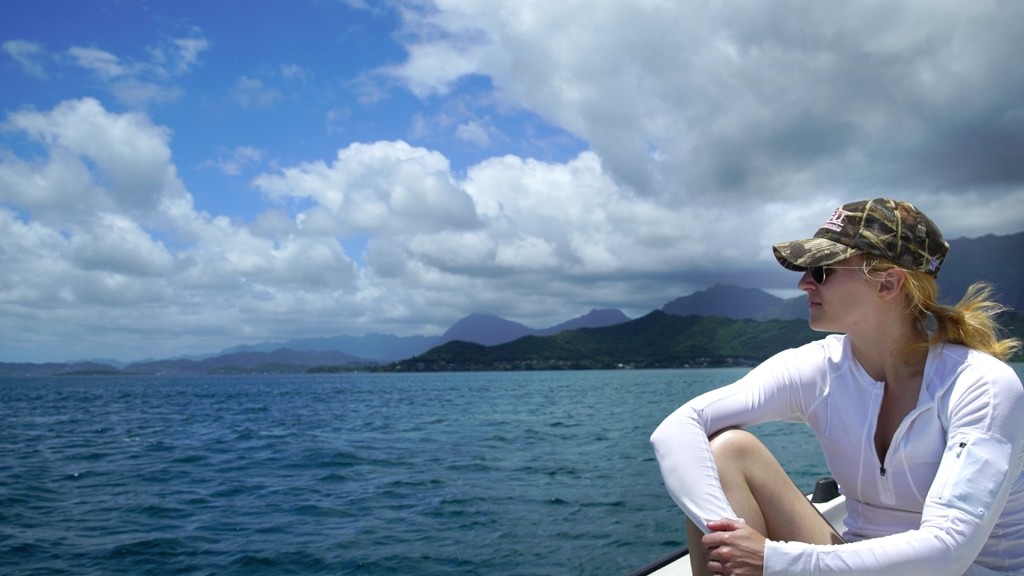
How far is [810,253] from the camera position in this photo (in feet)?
7.50

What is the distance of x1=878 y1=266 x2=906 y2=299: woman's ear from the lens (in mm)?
→ 2197

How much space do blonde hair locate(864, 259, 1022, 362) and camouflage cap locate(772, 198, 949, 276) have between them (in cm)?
4

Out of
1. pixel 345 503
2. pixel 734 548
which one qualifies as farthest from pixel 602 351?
pixel 734 548

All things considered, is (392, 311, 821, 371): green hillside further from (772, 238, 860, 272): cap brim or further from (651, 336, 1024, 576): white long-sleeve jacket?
(772, 238, 860, 272): cap brim

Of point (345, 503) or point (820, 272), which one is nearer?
point (820, 272)

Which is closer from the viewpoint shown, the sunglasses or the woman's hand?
the woman's hand

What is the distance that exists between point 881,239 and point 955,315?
0.34m

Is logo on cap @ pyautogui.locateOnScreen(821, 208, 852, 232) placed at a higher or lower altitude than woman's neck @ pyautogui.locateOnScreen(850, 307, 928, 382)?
higher

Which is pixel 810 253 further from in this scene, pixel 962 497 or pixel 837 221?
pixel 962 497

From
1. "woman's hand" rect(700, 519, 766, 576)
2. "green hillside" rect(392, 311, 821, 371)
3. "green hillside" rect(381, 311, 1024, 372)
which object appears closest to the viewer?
"woman's hand" rect(700, 519, 766, 576)

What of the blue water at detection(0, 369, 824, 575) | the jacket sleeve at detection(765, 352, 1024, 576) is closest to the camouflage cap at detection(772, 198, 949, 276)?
the jacket sleeve at detection(765, 352, 1024, 576)

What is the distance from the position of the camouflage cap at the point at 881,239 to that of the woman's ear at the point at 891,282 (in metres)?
0.03

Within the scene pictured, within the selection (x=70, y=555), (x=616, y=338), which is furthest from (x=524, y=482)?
(x=616, y=338)

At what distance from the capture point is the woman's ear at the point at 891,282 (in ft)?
7.21
